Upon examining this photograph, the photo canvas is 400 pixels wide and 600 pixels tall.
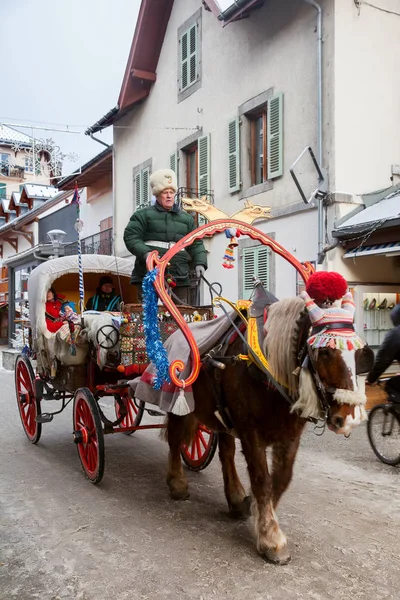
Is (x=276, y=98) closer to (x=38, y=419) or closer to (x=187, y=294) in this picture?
(x=187, y=294)

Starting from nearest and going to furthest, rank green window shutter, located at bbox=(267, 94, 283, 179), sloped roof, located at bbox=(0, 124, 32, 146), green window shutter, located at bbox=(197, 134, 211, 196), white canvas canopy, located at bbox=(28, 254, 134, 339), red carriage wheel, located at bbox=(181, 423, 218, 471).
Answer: red carriage wheel, located at bbox=(181, 423, 218, 471) < white canvas canopy, located at bbox=(28, 254, 134, 339) < green window shutter, located at bbox=(267, 94, 283, 179) < green window shutter, located at bbox=(197, 134, 211, 196) < sloped roof, located at bbox=(0, 124, 32, 146)

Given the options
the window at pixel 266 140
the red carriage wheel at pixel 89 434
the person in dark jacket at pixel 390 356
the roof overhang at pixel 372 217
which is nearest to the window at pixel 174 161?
the window at pixel 266 140

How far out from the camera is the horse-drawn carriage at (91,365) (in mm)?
4957

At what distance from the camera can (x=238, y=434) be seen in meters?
3.70

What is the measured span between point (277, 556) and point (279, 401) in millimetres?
922

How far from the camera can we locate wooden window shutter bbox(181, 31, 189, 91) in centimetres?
1312

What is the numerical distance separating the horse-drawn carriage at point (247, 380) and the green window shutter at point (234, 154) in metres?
6.50

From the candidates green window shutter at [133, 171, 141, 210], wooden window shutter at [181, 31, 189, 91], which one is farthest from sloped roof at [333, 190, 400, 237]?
green window shutter at [133, 171, 141, 210]

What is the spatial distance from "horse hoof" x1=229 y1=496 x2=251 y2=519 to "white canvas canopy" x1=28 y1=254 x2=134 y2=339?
2754mm

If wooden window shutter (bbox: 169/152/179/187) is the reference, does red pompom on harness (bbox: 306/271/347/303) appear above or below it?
below

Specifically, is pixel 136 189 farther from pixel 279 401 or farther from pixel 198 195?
pixel 279 401

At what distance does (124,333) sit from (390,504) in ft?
8.60

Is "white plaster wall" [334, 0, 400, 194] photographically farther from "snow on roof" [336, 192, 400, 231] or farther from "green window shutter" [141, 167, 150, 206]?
"green window shutter" [141, 167, 150, 206]

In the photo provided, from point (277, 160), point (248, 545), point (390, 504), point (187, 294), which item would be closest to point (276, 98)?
point (277, 160)
